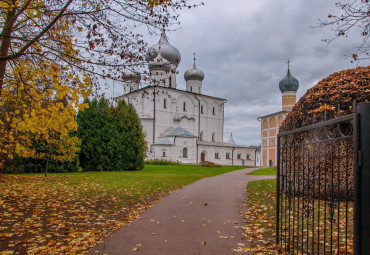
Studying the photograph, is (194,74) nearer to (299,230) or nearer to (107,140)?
(107,140)

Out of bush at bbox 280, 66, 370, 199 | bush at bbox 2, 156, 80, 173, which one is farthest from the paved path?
bush at bbox 2, 156, 80, 173

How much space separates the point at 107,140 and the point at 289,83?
32353mm

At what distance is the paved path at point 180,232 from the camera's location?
4888 millimetres

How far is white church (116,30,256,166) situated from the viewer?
39.2 metres

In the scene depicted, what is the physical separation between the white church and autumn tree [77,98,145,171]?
10255mm

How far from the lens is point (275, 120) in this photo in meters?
48.9

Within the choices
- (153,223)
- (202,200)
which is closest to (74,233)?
(153,223)

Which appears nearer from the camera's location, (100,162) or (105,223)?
(105,223)

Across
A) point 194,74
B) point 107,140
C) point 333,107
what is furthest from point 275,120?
point 333,107

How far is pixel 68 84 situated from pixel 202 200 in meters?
5.29

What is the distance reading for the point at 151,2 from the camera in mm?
7023

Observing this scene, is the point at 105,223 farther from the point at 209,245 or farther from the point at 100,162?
the point at 100,162

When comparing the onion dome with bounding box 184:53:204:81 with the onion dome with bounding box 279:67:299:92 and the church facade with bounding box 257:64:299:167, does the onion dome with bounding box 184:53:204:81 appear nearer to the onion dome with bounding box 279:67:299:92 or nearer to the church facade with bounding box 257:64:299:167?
the church facade with bounding box 257:64:299:167

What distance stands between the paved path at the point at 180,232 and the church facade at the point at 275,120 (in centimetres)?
4055
